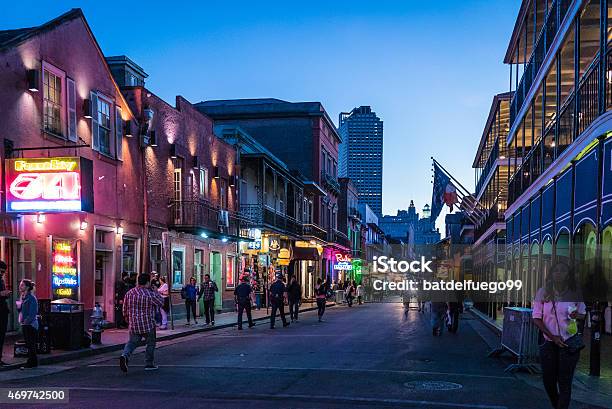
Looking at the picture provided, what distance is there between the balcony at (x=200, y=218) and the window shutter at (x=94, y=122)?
5.95 metres

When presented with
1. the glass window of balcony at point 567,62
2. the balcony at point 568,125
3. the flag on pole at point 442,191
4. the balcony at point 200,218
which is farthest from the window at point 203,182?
the glass window of balcony at point 567,62

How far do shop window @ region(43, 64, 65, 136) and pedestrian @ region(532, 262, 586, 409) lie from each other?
13.9 metres

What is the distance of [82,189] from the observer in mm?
15703

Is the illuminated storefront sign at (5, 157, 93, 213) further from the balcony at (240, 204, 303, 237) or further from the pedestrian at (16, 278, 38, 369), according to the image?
the balcony at (240, 204, 303, 237)

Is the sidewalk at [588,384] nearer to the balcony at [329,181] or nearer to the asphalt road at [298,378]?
the asphalt road at [298,378]

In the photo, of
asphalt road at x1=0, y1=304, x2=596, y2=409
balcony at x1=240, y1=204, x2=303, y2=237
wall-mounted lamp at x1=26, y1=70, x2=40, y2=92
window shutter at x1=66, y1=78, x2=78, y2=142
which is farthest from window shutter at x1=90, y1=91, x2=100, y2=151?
balcony at x1=240, y1=204, x2=303, y2=237

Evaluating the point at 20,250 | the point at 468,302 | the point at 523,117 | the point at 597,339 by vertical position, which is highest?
the point at 523,117

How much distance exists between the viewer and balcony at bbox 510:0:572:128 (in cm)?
1881

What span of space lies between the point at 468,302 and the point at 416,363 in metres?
26.9

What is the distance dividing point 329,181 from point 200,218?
104 feet

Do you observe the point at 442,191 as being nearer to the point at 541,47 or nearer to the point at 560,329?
the point at 541,47

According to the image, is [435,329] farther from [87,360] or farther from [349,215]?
[349,215]

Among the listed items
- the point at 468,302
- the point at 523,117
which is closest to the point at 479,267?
the point at 468,302

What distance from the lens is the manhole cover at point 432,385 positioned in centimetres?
1007
